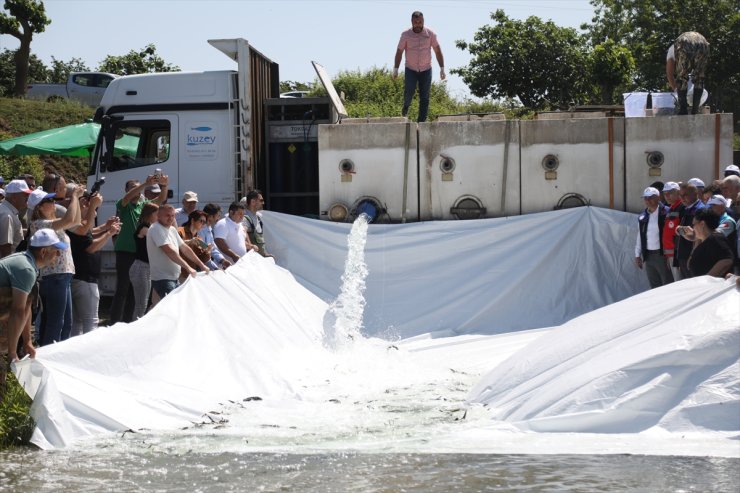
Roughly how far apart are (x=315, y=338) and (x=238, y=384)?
117 inches

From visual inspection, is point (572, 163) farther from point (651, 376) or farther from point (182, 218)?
point (651, 376)

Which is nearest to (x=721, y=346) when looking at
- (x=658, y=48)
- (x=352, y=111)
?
(x=352, y=111)

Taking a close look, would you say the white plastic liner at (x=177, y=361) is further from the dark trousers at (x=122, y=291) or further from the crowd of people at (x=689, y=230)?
the crowd of people at (x=689, y=230)

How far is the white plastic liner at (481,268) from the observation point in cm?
1374

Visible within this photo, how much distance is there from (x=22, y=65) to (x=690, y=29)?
88.7 ft

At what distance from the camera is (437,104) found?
33.9 meters

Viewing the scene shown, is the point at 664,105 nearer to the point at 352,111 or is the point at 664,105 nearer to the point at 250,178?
the point at 250,178

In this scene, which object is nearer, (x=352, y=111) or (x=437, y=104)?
(x=352, y=111)

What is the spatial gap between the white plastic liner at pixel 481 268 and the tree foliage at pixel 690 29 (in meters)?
28.8

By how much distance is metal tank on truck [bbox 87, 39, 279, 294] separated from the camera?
14625 mm

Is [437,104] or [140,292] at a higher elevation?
[437,104]

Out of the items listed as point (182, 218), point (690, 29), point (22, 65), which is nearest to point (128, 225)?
point (182, 218)

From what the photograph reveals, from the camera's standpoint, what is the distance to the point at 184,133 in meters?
14.8

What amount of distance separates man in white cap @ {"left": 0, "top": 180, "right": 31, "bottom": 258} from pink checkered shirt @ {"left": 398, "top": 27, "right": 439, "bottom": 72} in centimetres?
702
